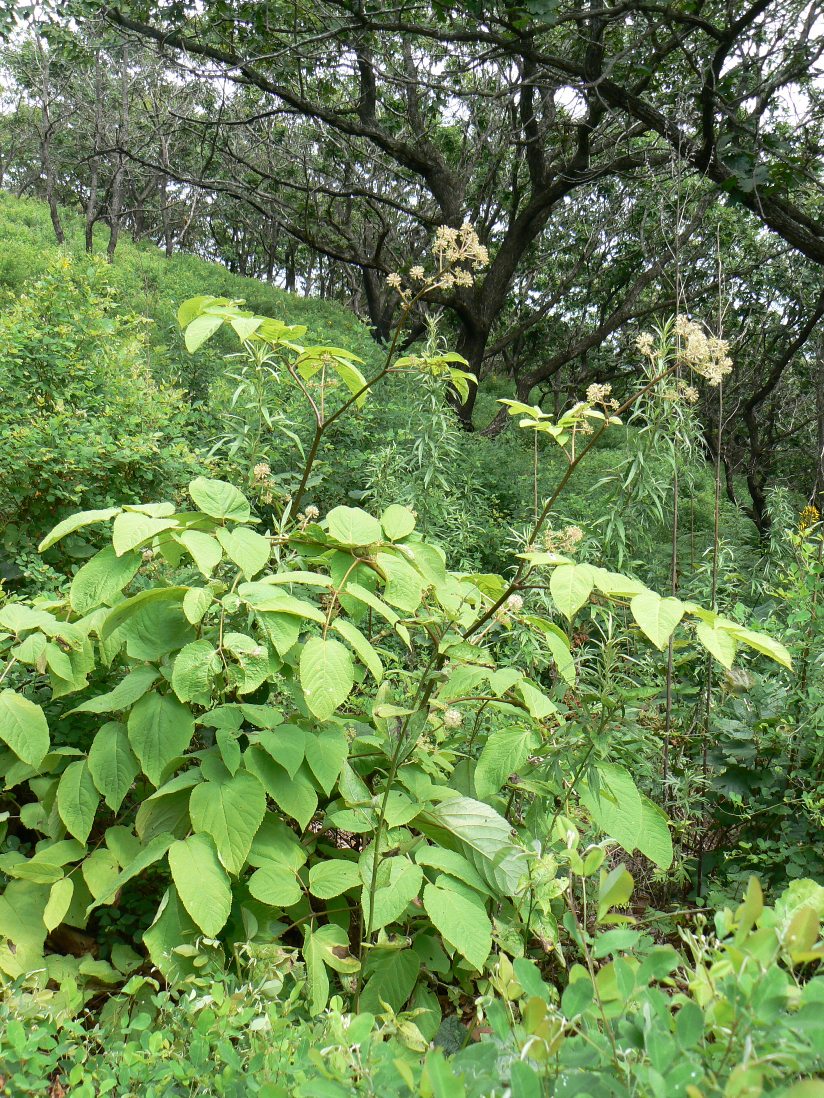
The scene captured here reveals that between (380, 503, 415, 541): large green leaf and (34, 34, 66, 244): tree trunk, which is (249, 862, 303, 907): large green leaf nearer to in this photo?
(380, 503, 415, 541): large green leaf

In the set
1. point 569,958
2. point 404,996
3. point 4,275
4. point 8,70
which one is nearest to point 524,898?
point 404,996

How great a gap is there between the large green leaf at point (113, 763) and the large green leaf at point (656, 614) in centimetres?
101

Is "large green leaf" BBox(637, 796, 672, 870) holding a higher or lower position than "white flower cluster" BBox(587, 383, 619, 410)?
lower

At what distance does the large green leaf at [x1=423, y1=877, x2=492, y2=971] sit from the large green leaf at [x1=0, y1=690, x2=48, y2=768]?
0.78 metres

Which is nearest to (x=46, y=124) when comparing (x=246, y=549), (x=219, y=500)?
(x=219, y=500)

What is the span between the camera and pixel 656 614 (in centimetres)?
131

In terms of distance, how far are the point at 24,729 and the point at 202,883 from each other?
Answer: 18.0 inches

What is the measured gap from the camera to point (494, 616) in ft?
5.67

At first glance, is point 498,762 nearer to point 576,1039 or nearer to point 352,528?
point 352,528

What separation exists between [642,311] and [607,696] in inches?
353

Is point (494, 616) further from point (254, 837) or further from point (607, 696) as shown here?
point (254, 837)

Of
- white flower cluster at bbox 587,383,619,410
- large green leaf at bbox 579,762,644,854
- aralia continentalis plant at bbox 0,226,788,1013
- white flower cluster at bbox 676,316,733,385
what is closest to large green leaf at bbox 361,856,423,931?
aralia continentalis plant at bbox 0,226,788,1013

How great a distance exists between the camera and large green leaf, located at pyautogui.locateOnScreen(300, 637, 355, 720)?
1.32 meters

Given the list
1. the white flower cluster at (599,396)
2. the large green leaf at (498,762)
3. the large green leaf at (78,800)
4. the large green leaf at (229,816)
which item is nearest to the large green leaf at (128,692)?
the large green leaf at (78,800)
